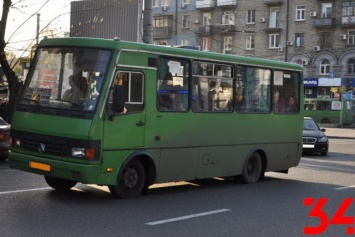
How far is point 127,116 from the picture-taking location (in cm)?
938

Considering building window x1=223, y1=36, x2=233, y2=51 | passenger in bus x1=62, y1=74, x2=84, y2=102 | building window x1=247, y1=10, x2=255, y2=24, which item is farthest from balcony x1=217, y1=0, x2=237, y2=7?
passenger in bus x1=62, y1=74, x2=84, y2=102

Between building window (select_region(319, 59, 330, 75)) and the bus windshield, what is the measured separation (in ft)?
167

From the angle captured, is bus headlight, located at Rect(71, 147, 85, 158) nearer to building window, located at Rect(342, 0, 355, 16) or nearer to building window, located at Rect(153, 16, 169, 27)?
building window, located at Rect(342, 0, 355, 16)

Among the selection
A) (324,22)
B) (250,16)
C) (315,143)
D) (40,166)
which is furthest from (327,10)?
(40,166)

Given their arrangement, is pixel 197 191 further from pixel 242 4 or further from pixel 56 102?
pixel 242 4

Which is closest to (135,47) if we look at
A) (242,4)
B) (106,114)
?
(106,114)

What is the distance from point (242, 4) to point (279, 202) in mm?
54779

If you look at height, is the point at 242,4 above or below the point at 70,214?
above

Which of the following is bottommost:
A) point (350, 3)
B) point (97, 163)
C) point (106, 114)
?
point (97, 163)

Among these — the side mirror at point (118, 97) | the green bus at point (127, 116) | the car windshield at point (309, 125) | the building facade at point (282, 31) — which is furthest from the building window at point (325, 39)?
the side mirror at point (118, 97)

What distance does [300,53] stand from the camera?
2328 inches

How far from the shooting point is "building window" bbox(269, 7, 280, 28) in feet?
199

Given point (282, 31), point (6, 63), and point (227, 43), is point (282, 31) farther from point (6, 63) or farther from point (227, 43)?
point (6, 63)

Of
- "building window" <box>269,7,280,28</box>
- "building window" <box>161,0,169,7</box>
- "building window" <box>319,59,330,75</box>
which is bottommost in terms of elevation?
"building window" <box>319,59,330,75</box>
